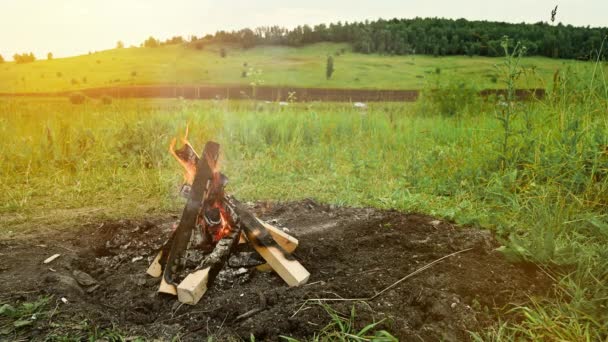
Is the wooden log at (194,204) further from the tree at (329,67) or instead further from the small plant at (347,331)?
the tree at (329,67)

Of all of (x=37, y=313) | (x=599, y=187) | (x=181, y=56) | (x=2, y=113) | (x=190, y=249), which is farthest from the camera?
(x=181, y=56)

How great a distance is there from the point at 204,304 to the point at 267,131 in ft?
18.9

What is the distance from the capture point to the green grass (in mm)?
12523

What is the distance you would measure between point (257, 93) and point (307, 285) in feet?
32.3

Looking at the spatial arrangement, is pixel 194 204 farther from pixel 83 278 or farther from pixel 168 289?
pixel 83 278

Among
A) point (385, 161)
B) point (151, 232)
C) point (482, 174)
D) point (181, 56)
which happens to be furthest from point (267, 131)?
point (181, 56)

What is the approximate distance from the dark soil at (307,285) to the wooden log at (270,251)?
9 centimetres

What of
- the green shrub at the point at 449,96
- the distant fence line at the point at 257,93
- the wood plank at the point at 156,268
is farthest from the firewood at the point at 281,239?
the green shrub at the point at 449,96

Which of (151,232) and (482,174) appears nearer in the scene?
(151,232)

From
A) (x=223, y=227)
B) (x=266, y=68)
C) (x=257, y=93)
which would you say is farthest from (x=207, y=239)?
(x=266, y=68)

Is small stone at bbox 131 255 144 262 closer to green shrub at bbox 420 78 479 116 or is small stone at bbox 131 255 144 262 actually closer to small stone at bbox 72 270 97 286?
small stone at bbox 72 270 97 286

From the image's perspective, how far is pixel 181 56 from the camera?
1570 centimetres

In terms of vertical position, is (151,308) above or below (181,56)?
below

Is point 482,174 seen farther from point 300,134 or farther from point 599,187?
point 300,134
